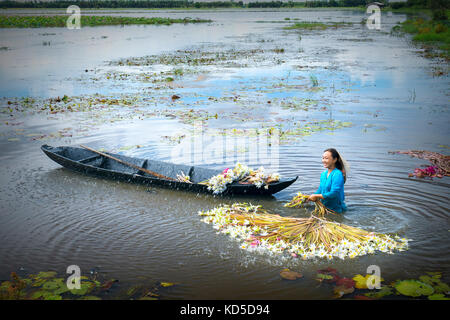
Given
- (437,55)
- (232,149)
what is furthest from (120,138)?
(437,55)

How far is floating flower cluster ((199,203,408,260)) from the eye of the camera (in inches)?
237

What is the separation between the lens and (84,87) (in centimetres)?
A: 1922

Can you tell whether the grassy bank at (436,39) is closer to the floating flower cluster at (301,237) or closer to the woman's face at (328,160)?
the woman's face at (328,160)

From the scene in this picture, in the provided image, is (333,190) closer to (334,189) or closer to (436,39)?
(334,189)

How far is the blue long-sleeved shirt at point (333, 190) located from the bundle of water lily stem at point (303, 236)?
0.42 feet

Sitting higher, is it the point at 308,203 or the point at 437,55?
the point at 437,55

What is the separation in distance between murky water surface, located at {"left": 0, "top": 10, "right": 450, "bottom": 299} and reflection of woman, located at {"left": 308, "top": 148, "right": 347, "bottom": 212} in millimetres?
443

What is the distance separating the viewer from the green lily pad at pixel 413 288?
5.06 metres

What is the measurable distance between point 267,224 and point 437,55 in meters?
23.9

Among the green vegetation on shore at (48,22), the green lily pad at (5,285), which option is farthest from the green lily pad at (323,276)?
the green vegetation on shore at (48,22)

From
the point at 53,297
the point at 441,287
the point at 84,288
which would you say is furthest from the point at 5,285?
the point at 441,287

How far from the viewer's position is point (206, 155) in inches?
407

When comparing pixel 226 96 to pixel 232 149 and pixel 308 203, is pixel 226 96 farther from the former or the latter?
pixel 308 203

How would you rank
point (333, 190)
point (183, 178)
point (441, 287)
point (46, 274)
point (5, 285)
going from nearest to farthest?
point (441, 287) < point (5, 285) < point (46, 274) < point (333, 190) < point (183, 178)
